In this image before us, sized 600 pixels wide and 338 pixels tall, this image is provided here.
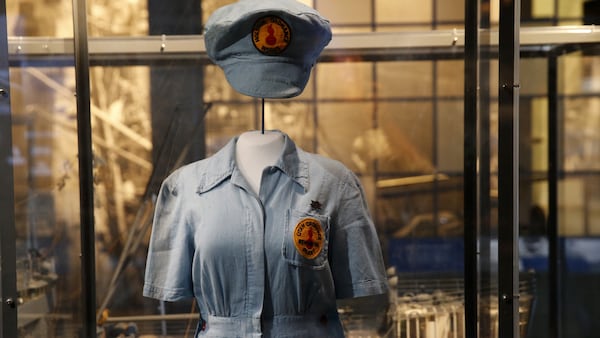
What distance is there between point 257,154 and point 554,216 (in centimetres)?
133

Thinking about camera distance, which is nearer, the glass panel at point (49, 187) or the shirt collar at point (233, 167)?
the shirt collar at point (233, 167)

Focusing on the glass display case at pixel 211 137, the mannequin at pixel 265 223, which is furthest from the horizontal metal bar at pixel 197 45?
the mannequin at pixel 265 223

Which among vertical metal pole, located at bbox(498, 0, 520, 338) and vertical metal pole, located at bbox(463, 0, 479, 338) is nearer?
vertical metal pole, located at bbox(498, 0, 520, 338)

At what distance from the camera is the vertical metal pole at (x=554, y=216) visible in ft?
8.11

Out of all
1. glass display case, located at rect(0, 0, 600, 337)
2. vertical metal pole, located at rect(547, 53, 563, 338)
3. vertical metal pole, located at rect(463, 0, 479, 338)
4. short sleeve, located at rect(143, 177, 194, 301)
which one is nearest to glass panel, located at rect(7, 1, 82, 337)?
glass display case, located at rect(0, 0, 600, 337)

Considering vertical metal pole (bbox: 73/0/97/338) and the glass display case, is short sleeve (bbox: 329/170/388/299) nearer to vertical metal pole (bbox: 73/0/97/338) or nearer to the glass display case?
the glass display case

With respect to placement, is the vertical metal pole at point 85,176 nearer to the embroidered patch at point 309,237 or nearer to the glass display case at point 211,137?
the glass display case at point 211,137

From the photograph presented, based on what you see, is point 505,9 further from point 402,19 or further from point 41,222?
point 41,222

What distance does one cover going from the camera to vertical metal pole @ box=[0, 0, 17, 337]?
1.94 m

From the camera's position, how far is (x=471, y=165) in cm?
217

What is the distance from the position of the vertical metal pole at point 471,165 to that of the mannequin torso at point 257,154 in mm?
748

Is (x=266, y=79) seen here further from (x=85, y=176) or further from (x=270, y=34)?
(x=85, y=176)

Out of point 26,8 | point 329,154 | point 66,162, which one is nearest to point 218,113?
point 329,154

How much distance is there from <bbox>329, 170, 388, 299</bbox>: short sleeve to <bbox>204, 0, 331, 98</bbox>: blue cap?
10.8 inches
